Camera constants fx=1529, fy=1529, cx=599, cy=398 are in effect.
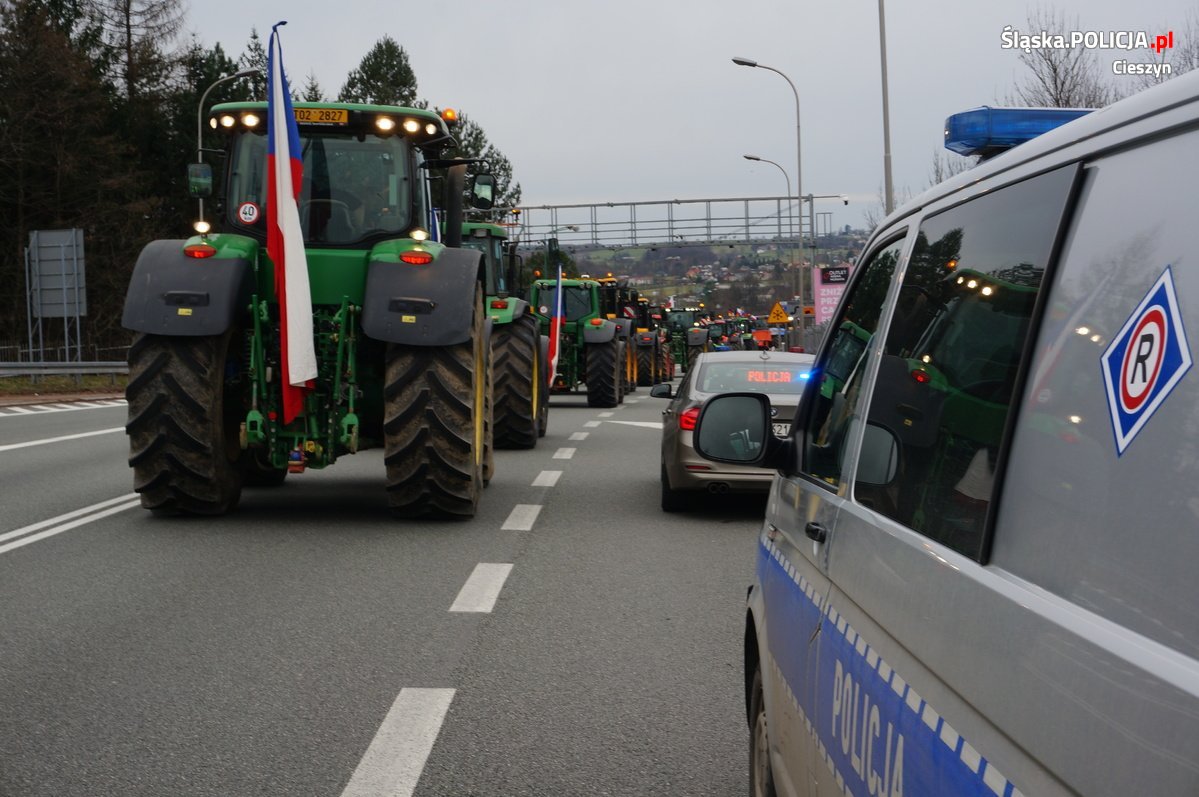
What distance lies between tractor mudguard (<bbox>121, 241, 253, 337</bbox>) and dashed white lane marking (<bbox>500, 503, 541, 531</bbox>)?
2408 millimetres

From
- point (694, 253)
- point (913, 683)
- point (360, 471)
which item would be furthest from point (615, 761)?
point (694, 253)

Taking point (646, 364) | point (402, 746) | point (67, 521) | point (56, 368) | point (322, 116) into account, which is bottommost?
point (402, 746)

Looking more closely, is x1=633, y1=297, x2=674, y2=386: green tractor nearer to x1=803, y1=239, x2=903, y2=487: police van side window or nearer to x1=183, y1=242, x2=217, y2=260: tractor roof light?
x1=183, y1=242, x2=217, y2=260: tractor roof light

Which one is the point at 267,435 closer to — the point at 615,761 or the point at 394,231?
the point at 394,231

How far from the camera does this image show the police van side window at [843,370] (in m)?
3.18

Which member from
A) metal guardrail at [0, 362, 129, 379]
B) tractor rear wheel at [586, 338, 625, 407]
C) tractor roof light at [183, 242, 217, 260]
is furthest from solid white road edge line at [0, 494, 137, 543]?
metal guardrail at [0, 362, 129, 379]

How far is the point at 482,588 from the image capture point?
815 centimetres

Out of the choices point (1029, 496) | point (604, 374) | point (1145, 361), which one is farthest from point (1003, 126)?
point (604, 374)

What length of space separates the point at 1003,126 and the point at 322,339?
8437mm

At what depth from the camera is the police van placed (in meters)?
1.47

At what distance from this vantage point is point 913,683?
2088 millimetres

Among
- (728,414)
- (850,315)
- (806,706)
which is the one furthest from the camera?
(728,414)

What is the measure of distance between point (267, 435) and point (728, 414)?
23.4ft

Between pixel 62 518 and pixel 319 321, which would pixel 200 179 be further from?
pixel 62 518
